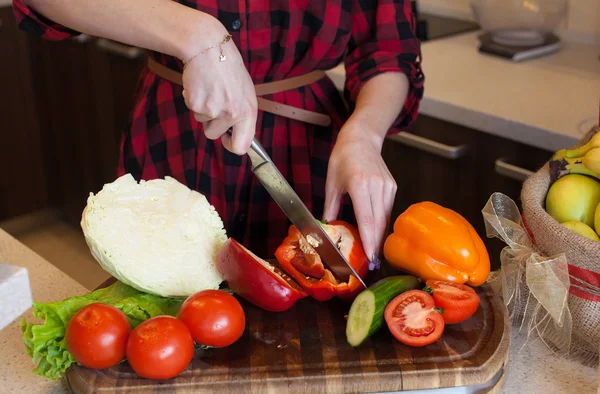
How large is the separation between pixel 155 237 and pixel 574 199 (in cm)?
53

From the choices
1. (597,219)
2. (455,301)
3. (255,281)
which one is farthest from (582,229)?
(255,281)

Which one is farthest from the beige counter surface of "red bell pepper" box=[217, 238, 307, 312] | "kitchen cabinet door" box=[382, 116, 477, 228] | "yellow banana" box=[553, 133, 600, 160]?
"kitchen cabinet door" box=[382, 116, 477, 228]

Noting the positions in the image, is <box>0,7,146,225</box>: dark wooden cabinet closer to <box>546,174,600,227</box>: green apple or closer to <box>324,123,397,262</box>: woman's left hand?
<box>324,123,397,262</box>: woman's left hand

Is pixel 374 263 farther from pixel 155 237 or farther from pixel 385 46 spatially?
pixel 385 46

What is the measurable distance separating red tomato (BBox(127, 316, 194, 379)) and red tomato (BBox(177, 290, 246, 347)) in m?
0.03

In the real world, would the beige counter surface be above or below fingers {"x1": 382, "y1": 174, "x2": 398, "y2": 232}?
below

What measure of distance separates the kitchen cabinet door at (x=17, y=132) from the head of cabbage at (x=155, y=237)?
190cm

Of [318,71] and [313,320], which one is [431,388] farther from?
[318,71]

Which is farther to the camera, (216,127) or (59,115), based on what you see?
(59,115)

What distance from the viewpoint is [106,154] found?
280 cm

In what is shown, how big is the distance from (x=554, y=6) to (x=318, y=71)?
0.88m

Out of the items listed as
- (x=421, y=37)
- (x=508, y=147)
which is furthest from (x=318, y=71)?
(x=421, y=37)

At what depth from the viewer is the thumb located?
114 centimetres

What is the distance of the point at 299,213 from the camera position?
105 centimetres
